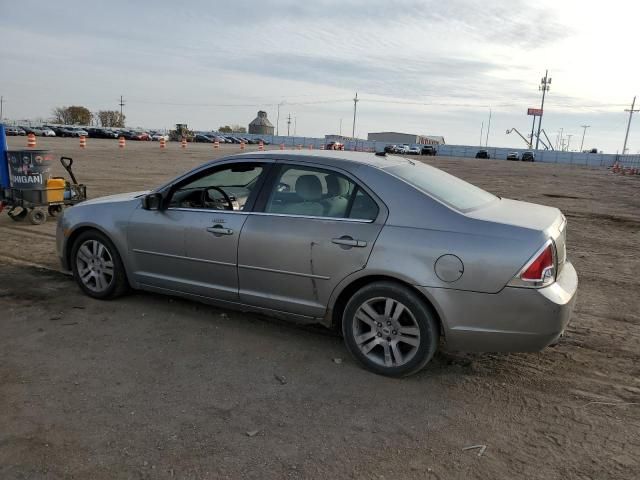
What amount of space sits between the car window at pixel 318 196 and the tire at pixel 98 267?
5.95 ft

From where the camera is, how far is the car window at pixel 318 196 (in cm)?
384

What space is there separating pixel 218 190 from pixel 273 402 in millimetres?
2258

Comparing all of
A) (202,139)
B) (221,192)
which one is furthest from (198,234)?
(202,139)

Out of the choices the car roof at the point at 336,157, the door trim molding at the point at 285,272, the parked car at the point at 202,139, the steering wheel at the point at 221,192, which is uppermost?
the car roof at the point at 336,157

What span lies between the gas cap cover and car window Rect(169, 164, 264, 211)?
→ 5.96ft

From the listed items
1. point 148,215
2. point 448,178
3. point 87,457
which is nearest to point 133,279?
point 148,215

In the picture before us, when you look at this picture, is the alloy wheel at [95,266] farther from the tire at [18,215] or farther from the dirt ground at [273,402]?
the tire at [18,215]

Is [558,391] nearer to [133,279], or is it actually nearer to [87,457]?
[87,457]

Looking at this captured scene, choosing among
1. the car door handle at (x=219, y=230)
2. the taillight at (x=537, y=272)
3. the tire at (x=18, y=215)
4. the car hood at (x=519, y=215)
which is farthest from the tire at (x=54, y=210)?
the taillight at (x=537, y=272)

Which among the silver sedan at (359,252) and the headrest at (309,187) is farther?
the headrest at (309,187)

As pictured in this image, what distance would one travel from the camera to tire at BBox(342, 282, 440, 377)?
139 inches

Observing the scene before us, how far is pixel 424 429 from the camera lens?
3.13 metres

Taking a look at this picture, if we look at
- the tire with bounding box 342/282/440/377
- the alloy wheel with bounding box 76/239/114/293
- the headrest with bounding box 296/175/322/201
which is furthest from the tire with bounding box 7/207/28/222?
the tire with bounding box 342/282/440/377

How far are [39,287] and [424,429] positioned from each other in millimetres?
4347
